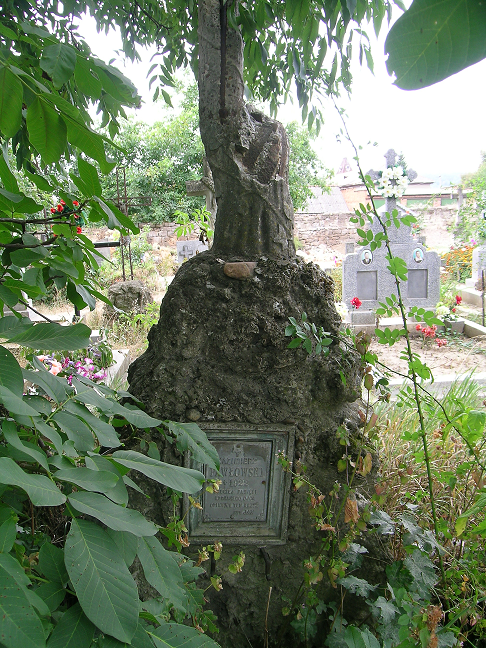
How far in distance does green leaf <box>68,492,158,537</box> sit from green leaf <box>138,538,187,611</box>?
15 cm

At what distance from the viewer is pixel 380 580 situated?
187 centimetres

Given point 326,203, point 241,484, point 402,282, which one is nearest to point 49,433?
point 241,484

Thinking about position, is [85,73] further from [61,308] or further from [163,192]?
[163,192]

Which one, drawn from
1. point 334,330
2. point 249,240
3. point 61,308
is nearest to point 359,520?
point 334,330

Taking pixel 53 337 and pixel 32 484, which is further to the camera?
pixel 53 337

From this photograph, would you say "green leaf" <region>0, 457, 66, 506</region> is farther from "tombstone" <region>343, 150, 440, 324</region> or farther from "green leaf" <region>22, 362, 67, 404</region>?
"tombstone" <region>343, 150, 440, 324</region>

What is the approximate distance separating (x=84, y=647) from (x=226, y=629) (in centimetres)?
160

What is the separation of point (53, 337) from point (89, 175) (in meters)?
0.32

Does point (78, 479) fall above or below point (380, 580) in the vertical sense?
above

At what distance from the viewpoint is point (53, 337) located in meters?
0.81

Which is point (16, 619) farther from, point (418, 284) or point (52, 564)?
point (418, 284)

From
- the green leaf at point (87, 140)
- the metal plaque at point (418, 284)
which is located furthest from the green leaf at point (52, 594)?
the metal plaque at point (418, 284)

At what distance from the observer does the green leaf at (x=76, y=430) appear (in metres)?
0.81

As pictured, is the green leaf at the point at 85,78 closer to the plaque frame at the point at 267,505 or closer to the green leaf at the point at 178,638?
the green leaf at the point at 178,638
